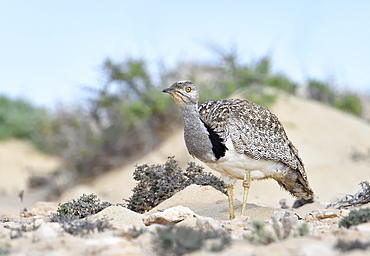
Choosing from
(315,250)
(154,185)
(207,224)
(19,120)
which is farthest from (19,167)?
(315,250)

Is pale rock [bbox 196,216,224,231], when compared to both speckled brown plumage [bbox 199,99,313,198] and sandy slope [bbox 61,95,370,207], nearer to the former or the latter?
speckled brown plumage [bbox 199,99,313,198]

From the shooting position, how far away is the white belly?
21.3 feet

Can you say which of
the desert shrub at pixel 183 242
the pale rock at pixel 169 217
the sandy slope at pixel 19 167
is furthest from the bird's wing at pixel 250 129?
the sandy slope at pixel 19 167

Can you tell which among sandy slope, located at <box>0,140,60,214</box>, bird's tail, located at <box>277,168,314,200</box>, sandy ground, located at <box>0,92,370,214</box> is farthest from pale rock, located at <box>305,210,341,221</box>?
sandy slope, located at <box>0,140,60,214</box>

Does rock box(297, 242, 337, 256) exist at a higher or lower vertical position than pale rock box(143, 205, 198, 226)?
lower

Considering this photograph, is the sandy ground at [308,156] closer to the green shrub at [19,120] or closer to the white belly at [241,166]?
the green shrub at [19,120]

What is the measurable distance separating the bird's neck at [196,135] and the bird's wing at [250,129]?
162 millimetres

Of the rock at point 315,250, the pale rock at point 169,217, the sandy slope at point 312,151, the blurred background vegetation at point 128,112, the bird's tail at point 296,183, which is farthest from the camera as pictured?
the blurred background vegetation at point 128,112

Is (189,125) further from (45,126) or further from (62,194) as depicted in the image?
(45,126)

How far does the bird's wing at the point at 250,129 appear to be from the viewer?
21.5 feet

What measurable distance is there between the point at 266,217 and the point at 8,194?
12.2m

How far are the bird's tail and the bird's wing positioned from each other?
0.31 ft

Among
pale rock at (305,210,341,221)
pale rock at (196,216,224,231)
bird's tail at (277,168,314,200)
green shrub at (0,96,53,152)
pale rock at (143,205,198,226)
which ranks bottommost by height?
pale rock at (196,216,224,231)

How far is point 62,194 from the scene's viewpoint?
51.5ft
